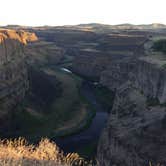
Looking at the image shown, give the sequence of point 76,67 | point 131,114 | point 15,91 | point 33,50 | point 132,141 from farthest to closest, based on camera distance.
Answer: point 33,50, point 76,67, point 15,91, point 131,114, point 132,141

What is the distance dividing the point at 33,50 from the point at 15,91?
6697 centimetres

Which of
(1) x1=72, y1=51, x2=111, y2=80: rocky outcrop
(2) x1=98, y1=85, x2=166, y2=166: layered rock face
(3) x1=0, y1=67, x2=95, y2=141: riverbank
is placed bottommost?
(3) x1=0, y1=67, x2=95, y2=141: riverbank

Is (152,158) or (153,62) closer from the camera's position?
(152,158)

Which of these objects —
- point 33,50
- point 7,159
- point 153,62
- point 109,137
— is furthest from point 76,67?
point 7,159

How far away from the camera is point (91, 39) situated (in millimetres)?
179000

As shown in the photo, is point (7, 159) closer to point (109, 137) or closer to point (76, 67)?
point (109, 137)

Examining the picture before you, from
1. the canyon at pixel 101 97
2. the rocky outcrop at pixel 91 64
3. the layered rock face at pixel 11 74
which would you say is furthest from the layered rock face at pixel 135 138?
the rocky outcrop at pixel 91 64

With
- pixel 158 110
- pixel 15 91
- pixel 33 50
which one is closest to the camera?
pixel 158 110

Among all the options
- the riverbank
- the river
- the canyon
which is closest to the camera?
the canyon

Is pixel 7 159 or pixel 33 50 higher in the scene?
pixel 7 159

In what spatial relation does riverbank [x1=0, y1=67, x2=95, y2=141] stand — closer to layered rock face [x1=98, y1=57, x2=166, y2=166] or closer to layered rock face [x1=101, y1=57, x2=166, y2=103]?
layered rock face [x1=98, y1=57, x2=166, y2=166]

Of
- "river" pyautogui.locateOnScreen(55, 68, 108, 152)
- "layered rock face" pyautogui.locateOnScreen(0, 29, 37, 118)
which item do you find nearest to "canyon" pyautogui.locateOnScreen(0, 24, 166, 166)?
"layered rock face" pyautogui.locateOnScreen(0, 29, 37, 118)

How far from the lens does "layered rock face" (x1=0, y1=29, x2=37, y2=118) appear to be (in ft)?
223

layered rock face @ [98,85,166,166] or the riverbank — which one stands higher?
layered rock face @ [98,85,166,166]
